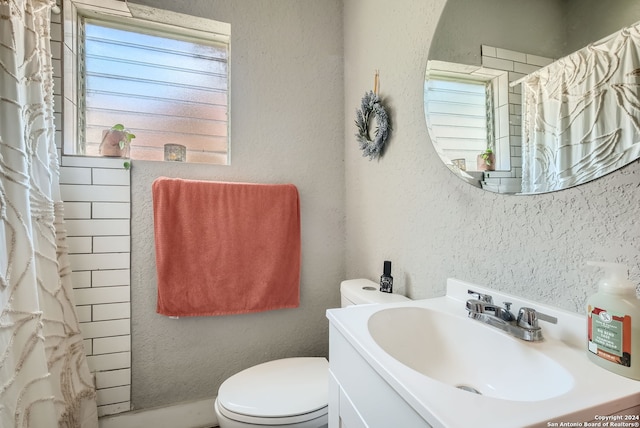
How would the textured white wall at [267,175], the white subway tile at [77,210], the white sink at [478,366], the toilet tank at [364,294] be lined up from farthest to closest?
the textured white wall at [267,175], the white subway tile at [77,210], the toilet tank at [364,294], the white sink at [478,366]

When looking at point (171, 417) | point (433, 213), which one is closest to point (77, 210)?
point (171, 417)

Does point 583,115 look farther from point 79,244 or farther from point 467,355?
point 79,244

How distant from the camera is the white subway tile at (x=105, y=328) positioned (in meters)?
1.20

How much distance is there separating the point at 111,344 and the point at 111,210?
0.60 meters

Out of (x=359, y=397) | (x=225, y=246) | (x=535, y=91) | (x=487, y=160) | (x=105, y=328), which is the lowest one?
(x=105, y=328)

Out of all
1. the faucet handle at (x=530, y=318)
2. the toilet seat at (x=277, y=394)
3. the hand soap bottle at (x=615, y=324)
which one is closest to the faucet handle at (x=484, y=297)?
the faucet handle at (x=530, y=318)

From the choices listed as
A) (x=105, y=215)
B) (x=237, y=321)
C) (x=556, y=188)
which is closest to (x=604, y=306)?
(x=556, y=188)

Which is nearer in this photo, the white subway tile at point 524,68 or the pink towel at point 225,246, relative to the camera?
the white subway tile at point 524,68

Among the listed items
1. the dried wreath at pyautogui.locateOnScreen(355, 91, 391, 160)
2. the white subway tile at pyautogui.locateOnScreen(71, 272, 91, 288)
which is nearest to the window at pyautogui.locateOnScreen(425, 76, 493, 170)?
the dried wreath at pyautogui.locateOnScreen(355, 91, 391, 160)

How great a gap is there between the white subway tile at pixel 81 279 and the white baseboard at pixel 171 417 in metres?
0.60

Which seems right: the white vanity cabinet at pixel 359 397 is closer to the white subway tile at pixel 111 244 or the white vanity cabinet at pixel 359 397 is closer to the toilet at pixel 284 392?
the toilet at pixel 284 392

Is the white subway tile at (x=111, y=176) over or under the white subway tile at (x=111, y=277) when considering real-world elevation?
over

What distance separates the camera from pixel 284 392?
3.33 ft

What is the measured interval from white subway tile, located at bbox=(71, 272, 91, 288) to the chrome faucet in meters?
1.47
